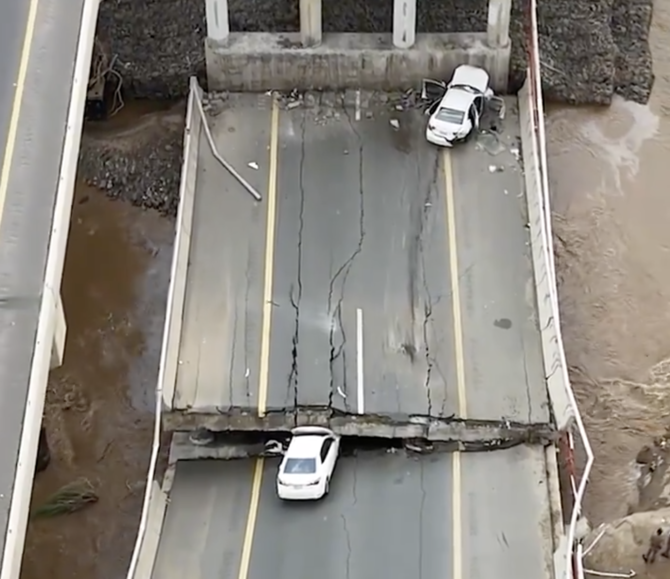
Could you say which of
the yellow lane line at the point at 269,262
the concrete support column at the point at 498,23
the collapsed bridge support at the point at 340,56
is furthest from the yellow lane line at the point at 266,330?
the concrete support column at the point at 498,23

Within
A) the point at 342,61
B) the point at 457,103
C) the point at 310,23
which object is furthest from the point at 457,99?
the point at 310,23

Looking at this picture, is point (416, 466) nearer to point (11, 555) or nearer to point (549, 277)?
point (549, 277)

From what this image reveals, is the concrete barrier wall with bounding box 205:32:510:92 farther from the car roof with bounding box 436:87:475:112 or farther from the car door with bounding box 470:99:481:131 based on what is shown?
the car door with bounding box 470:99:481:131

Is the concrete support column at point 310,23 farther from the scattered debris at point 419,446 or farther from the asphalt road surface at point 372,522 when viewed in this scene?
the asphalt road surface at point 372,522

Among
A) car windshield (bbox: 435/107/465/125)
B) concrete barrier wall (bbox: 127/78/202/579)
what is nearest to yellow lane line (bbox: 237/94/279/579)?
concrete barrier wall (bbox: 127/78/202/579)

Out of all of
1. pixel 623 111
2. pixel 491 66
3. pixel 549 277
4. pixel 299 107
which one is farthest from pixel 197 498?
pixel 623 111
